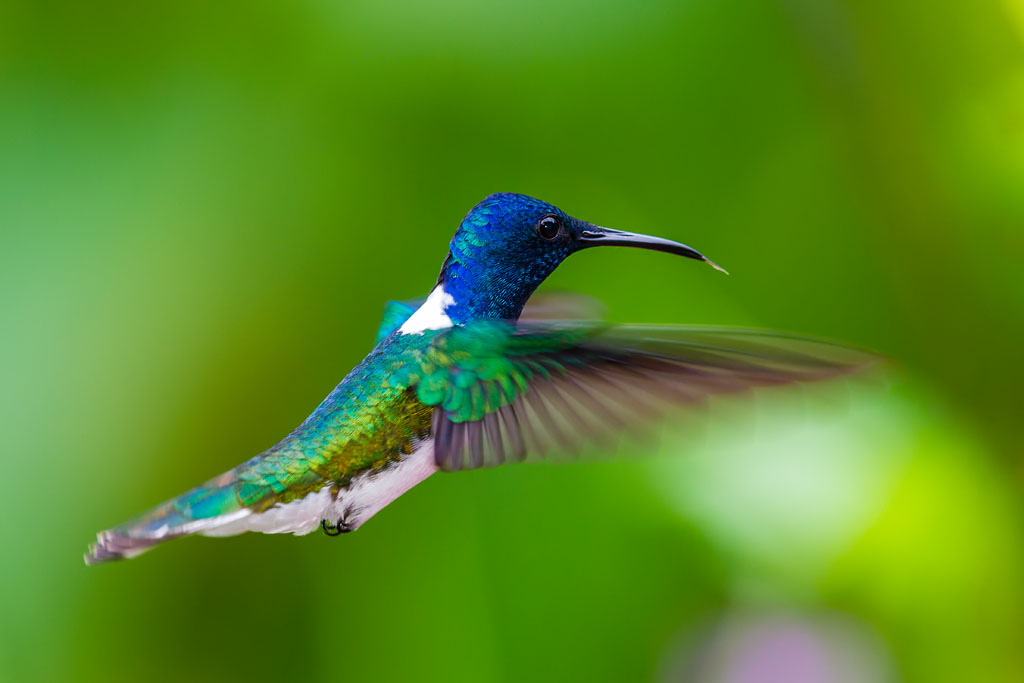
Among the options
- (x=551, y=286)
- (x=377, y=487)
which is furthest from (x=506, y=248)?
(x=551, y=286)

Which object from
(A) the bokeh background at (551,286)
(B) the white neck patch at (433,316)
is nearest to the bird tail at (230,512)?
(B) the white neck patch at (433,316)

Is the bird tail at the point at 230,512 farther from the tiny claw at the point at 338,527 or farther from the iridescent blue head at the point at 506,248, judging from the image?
the iridescent blue head at the point at 506,248

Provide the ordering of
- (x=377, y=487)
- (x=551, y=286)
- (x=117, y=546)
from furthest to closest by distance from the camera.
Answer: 1. (x=551, y=286)
2. (x=377, y=487)
3. (x=117, y=546)

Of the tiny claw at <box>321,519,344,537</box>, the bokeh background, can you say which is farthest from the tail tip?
the bokeh background

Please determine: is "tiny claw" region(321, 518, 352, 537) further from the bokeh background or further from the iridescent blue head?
the bokeh background

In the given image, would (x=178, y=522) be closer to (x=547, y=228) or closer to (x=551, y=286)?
(x=547, y=228)

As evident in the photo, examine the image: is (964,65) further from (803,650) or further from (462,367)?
(462,367)
